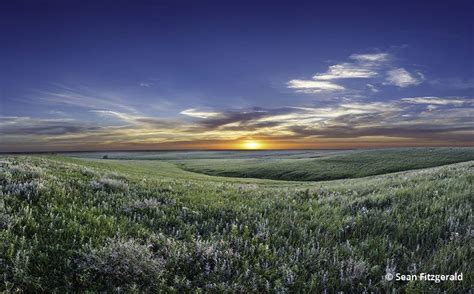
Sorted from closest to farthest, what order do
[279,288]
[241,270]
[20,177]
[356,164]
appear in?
[279,288] < [241,270] < [20,177] < [356,164]

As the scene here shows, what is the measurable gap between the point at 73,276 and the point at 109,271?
1.45 ft

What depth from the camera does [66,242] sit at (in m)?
4.91

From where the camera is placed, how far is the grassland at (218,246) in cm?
426

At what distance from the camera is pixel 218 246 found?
5.40m

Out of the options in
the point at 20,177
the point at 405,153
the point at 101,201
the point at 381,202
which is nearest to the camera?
the point at 101,201

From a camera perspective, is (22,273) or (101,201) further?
(101,201)

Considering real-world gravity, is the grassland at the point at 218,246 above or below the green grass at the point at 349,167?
above

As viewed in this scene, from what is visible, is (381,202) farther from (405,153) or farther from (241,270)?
(405,153)

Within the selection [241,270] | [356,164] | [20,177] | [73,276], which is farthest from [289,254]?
[356,164]

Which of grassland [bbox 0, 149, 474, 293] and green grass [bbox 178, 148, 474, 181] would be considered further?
green grass [bbox 178, 148, 474, 181]

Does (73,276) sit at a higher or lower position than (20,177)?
lower

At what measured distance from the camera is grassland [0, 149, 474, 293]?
4.26m

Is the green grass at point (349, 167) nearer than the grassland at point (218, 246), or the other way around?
the grassland at point (218, 246)

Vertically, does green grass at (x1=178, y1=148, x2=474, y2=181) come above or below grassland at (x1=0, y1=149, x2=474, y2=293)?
below
